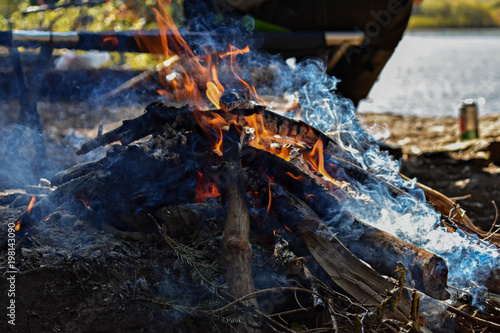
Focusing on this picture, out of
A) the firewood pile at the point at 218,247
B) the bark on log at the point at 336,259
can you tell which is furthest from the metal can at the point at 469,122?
the bark on log at the point at 336,259

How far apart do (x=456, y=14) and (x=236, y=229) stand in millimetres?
28430

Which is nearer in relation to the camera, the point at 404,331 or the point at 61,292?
the point at 404,331

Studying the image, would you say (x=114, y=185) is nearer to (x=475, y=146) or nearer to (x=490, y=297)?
(x=490, y=297)

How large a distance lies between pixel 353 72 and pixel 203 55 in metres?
2.49

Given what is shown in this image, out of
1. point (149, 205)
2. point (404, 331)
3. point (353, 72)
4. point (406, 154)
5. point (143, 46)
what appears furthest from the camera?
point (406, 154)

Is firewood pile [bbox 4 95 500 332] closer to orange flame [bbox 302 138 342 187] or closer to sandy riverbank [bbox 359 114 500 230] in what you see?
orange flame [bbox 302 138 342 187]

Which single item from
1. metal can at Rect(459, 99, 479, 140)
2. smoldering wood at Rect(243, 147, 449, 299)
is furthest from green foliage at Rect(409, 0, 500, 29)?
smoldering wood at Rect(243, 147, 449, 299)

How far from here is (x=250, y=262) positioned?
6.97ft

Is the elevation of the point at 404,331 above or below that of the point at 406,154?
above

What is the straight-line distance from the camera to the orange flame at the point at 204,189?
8.09 ft

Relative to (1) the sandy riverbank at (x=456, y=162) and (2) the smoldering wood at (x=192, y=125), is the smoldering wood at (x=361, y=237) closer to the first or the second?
(2) the smoldering wood at (x=192, y=125)

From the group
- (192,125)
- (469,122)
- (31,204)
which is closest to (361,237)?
(192,125)

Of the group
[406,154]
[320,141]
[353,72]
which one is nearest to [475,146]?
[406,154]

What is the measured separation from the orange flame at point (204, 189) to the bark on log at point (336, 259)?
32 cm
